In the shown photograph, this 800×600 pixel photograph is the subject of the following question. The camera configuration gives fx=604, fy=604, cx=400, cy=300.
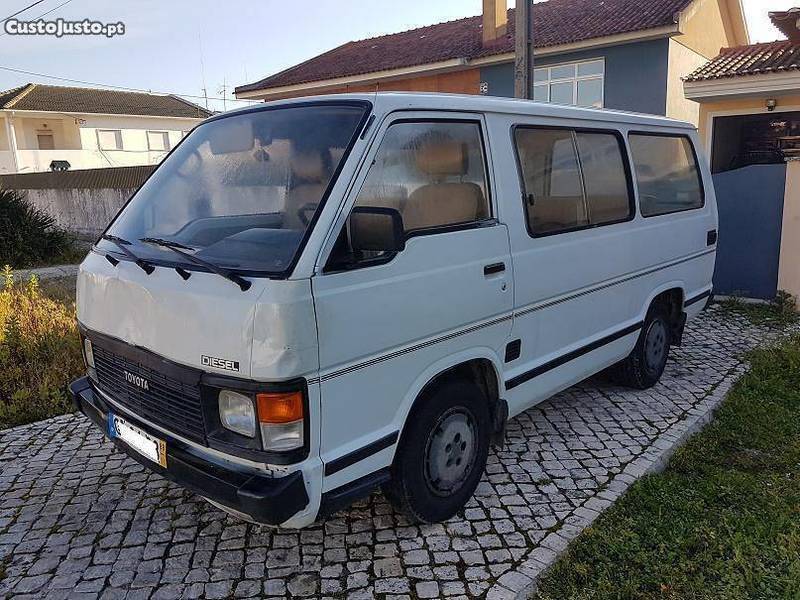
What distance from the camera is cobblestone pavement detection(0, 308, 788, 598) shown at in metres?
2.88

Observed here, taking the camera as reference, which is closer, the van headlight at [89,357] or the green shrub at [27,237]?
Result: the van headlight at [89,357]

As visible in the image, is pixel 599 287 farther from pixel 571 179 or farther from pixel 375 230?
pixel 375 230

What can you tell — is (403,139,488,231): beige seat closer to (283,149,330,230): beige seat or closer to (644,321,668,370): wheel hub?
(283,149,330,230): beige seat

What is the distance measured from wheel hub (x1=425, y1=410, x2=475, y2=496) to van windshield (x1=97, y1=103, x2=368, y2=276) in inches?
51.1

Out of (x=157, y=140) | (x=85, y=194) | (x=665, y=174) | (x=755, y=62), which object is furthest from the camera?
(x=157, y=140)

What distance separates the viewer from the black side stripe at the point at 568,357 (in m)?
3.58

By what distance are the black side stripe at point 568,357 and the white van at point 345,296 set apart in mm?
23

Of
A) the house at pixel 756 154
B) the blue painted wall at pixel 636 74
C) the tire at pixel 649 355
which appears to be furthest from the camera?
the blue painted wall at pixel 636 74

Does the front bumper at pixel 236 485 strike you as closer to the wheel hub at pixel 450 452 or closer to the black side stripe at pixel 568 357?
the wheel hub at pixel 450 452

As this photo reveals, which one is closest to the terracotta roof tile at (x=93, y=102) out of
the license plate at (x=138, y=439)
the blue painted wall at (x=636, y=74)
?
the blue painted wall at (x=636, y=74)

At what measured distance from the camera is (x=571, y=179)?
3.88 meters

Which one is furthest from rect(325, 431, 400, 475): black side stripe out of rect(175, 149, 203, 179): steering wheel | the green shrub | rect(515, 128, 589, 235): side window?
the green shrub

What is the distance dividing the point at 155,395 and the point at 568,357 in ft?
8.29

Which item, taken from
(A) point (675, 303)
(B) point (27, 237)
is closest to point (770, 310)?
(A) point (675, 303)
